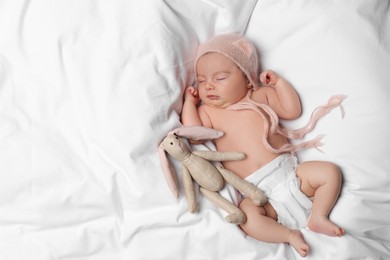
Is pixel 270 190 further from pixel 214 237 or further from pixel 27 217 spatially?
pixel 27 217

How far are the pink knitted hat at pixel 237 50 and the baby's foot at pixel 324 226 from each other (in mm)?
399

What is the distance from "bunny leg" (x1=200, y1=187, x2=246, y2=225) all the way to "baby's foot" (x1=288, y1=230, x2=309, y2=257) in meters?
0.12

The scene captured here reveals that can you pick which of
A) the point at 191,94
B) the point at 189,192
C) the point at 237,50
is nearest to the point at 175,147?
the point at 189,192

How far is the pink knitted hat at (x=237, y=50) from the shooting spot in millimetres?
1400

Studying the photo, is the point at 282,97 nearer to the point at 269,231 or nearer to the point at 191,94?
the point at 191,94

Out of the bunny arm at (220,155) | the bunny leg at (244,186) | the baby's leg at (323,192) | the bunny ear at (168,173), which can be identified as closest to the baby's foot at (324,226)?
the baby's leg at (323,192)

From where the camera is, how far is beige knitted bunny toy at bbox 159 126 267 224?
1290 mm

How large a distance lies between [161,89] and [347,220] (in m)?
0.56

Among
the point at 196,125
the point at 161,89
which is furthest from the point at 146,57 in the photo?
the point at 196,125

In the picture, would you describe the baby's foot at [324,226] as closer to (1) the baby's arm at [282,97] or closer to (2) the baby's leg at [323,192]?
(2) the baby's leg at [323,192]

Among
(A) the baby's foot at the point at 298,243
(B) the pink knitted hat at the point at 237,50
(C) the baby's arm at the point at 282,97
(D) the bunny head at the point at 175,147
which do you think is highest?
(B) the pink knitted hat at the point at 237,50

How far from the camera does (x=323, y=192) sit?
4.30ft

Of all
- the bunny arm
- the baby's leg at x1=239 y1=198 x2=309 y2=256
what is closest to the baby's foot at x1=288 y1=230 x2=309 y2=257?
the baby's leg at x1=239 y1=198 x2=309 y2=256

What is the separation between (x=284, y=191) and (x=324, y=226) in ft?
0.43
